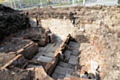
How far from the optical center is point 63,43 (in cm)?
695

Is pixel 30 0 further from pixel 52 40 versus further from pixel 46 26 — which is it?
pixel 52 40

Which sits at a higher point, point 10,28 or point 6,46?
point 10,28

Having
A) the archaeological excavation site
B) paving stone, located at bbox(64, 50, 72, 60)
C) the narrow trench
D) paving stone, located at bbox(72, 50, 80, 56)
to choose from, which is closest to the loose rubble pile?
the archaeological excavation site

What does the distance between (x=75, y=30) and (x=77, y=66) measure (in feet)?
12.2

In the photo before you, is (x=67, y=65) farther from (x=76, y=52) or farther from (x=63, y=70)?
(x=76, y=52)

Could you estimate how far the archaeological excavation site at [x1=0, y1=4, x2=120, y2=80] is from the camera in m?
4.23

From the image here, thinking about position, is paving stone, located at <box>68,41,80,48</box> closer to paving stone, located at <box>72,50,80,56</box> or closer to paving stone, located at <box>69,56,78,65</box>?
paving stone, located at <box>72,50,80,56</box>

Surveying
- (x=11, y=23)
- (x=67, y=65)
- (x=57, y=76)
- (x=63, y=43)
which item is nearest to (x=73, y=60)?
(x=67, y=65)

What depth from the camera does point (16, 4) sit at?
44.5ft

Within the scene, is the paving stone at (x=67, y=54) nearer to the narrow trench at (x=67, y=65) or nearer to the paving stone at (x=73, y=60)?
the narrow trench at (x=67, y=65)

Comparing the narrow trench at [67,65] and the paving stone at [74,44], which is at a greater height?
the paving stone at [74,44]

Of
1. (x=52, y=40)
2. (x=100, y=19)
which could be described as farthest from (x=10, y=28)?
(x=100, y=19)

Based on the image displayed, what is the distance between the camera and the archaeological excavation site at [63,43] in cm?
423

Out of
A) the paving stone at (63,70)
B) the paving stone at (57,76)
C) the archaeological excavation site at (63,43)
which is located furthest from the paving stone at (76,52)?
the paving stone at (57,76)
